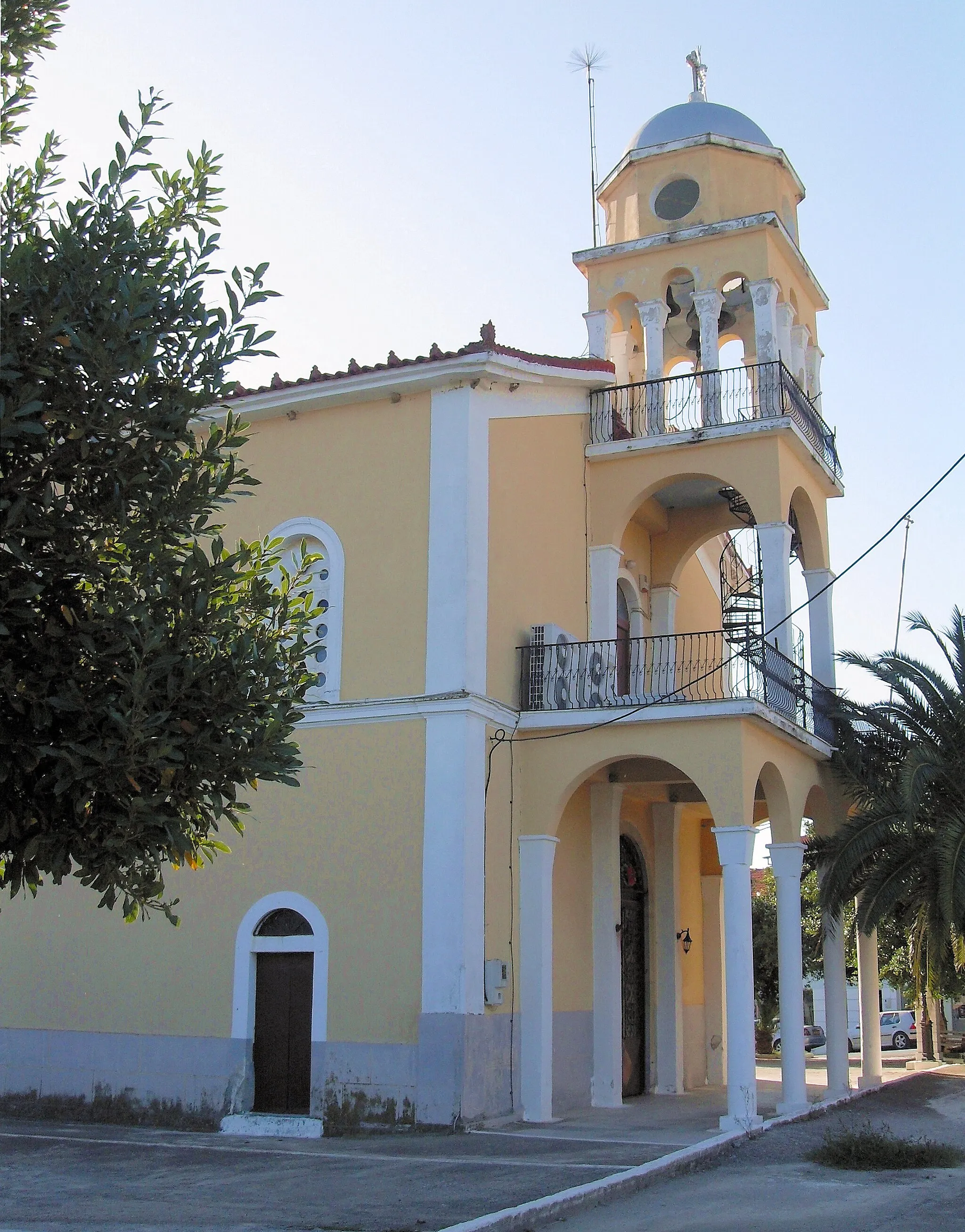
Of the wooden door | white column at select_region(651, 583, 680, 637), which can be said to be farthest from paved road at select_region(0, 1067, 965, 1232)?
white column at select_region(651, 583, 680, 637)

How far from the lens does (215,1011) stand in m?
13.4

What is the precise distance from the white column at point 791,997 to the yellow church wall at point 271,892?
4020 mm

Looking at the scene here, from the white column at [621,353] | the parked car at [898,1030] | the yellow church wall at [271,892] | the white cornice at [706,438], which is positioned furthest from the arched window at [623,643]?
the parked car at [898,1030]

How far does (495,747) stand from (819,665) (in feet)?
18.1

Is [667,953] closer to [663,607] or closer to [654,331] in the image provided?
[663,607]

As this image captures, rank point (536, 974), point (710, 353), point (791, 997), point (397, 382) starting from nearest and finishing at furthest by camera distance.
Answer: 1. point (536, 974)
2. point (791, 997)
3. point (397, 382)
4. point (710, 353)

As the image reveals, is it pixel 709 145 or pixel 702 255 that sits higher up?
pixel 709 145

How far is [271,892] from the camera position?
1342 centimetres

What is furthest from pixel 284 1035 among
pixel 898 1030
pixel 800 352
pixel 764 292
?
pixel 898 1030

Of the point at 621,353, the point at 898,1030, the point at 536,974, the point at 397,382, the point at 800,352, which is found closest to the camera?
the point at 536,974

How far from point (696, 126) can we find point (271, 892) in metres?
11.6

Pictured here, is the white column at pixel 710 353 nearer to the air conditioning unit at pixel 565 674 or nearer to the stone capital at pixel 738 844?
the air conditioning unit at pixel 565 674

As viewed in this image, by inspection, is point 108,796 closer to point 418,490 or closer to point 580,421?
point 418,490

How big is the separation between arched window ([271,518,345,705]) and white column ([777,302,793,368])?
6528 millimetres
